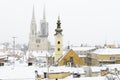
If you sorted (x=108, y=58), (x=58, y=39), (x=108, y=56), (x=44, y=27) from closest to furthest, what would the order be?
(x=58, y=39) → (x=108, y=58) → (x=108, y=56) → (x=44, y=27)

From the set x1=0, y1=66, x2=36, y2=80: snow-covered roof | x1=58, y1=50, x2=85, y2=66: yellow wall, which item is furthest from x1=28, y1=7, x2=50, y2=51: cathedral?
x1=0, y1=66, x2=36, y2=80: snow-covered roof

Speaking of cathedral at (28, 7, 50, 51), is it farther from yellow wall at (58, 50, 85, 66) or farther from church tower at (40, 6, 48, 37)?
yellow wall at (58, 50, 85, 66)

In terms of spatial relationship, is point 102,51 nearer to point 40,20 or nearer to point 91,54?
point 91,54

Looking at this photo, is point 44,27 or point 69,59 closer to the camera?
point 69,59

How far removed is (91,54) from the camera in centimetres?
8388

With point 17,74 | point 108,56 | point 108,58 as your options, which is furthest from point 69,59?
point 17,74

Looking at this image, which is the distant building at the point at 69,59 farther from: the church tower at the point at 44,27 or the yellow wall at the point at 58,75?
the church tower at the point at 44,27

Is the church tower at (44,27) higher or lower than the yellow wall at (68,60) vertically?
higher

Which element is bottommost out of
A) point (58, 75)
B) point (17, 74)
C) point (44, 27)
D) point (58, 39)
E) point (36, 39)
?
point (58, 75)

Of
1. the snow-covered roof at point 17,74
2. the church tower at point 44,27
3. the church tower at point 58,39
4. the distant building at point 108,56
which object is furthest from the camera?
the church tower at point 44,27

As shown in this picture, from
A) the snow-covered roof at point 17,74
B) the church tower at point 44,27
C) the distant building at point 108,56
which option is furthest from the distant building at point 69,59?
the church tower at point 44,27

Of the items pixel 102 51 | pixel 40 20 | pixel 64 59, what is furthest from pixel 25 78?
pixel 40 20

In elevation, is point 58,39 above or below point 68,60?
above

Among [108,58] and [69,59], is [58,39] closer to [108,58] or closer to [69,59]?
[69,59]
